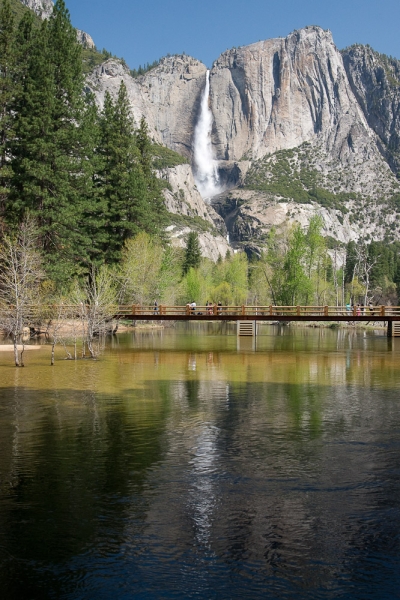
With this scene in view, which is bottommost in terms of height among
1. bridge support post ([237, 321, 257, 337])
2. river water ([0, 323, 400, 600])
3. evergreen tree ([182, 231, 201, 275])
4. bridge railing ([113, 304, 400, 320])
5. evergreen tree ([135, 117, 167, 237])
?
river water ([0, 323, 400, 600])

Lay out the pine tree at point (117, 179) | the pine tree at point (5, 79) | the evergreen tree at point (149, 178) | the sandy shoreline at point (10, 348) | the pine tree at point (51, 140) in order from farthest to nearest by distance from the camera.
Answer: the evergreen tree at point (149, 178)
the pine tree at point (117, 179)
the pine tree at point (51, 140)
the pine tree at point (5, 79)
the sandy shoreline at point (10, 348)

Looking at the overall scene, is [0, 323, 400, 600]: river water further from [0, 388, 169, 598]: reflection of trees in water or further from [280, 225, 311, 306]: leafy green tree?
[280, 225, 311, 306]: leafy green tree

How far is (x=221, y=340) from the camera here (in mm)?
54688

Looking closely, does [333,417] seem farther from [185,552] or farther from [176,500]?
[185,552]

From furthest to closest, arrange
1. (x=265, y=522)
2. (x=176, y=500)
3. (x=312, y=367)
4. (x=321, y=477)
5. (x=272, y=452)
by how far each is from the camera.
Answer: (x=312, y=367), (x=272, y=452), (x=321, y=477), (x=176, y=500), (x=265, y=522)

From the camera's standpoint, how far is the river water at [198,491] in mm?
9805

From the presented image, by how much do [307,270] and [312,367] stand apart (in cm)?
5313

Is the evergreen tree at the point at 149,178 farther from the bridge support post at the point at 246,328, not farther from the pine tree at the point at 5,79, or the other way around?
the pine tree at the point at 5,79

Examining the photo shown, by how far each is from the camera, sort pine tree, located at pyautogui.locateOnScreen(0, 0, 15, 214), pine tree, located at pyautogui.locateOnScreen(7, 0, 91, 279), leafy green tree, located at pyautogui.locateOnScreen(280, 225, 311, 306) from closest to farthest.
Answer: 1. pine tree, located at pyautogui.locateOnScreen(0, 0, 15, 214)
2. pine tree, located at pyautogui.locateOnScreen(7, 0, 91, 279)
3. leafy green tree, located at pyautogui.locateOnScreen(280, 225, 311, 306)

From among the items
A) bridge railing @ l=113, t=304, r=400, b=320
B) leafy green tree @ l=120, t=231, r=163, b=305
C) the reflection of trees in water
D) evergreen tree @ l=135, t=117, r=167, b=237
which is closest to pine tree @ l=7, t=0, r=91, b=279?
bridge railing @ l=113, t=304, r=400, b=320

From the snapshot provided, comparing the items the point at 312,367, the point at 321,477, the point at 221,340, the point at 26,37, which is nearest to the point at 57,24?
the point at 26,37

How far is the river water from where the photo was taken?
9.80m

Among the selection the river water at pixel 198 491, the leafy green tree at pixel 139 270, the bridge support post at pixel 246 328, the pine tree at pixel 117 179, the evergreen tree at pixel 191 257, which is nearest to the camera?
the river water at pixel 198 491

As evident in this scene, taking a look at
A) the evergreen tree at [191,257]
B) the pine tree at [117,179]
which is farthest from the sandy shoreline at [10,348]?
the evergreen tree at [191,257]
